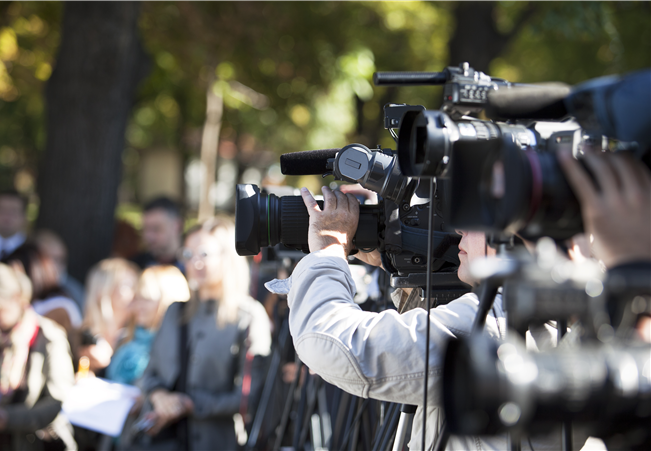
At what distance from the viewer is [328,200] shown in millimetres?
1805

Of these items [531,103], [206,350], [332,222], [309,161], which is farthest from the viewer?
[206,350]

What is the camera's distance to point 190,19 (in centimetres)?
768

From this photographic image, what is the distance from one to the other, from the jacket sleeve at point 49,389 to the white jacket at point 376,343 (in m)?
2.48

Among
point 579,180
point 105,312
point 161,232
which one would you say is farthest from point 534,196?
point 161,232

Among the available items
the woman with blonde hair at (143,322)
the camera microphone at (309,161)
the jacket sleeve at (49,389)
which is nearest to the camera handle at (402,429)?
the camera microphone at (309,161)

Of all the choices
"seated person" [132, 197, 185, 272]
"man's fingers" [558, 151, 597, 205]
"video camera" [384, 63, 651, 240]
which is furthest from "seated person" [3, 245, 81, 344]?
"man's fingers" [558, 151, 597, 205]

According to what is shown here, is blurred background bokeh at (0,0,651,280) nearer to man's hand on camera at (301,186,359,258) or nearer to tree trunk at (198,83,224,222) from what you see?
tree trunk at (198,83,224,222)

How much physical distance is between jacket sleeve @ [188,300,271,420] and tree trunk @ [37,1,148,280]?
3.24 meters

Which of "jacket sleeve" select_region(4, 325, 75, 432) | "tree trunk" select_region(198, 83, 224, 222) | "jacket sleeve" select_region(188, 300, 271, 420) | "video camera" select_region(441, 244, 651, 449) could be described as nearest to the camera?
"video camera" select_region(441, 244, 651, 449)

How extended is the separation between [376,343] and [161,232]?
4042mm

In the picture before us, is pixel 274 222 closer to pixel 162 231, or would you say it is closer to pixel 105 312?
pixel 105 312

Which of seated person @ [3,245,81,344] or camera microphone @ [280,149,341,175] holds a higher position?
camera microphone @ [280,149,341,175]

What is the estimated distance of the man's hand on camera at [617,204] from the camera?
3.07 ft

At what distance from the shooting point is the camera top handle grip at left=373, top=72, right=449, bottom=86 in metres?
1.86
